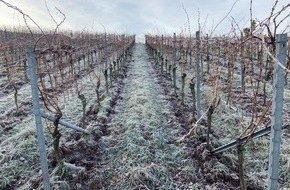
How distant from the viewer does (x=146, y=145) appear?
4.05 meters

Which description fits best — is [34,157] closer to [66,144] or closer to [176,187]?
[66,144]

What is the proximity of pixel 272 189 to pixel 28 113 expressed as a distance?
17.5ft

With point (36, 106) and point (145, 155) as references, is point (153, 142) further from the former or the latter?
point (36, 106)

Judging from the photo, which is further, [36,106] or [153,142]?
[153,142]

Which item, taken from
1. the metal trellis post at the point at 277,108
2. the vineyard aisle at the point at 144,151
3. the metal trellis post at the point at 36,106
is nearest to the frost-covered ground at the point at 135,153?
the vineyard aisle at the point at 144,151

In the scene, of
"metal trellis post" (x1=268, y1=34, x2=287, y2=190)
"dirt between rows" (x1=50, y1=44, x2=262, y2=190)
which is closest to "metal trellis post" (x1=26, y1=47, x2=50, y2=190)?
"dirt between rows" (x1=50, y1=44, x2=262, y2=190)

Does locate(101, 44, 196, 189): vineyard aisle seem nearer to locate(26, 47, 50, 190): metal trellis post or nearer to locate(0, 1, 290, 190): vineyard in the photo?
locate(0, 1, 290, 190): vineyard

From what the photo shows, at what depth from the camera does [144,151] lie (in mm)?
3807

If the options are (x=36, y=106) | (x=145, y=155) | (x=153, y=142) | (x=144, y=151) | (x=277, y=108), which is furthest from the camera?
(x=153, y=142)

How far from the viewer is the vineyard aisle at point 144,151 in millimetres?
3129

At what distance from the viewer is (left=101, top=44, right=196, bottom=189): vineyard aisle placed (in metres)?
3.13

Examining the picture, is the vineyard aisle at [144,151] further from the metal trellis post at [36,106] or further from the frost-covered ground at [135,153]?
the metal trellis post at [36,106]

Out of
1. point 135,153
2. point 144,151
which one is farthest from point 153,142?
point 135,153

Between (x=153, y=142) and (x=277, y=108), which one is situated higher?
(x=277, y=108)
